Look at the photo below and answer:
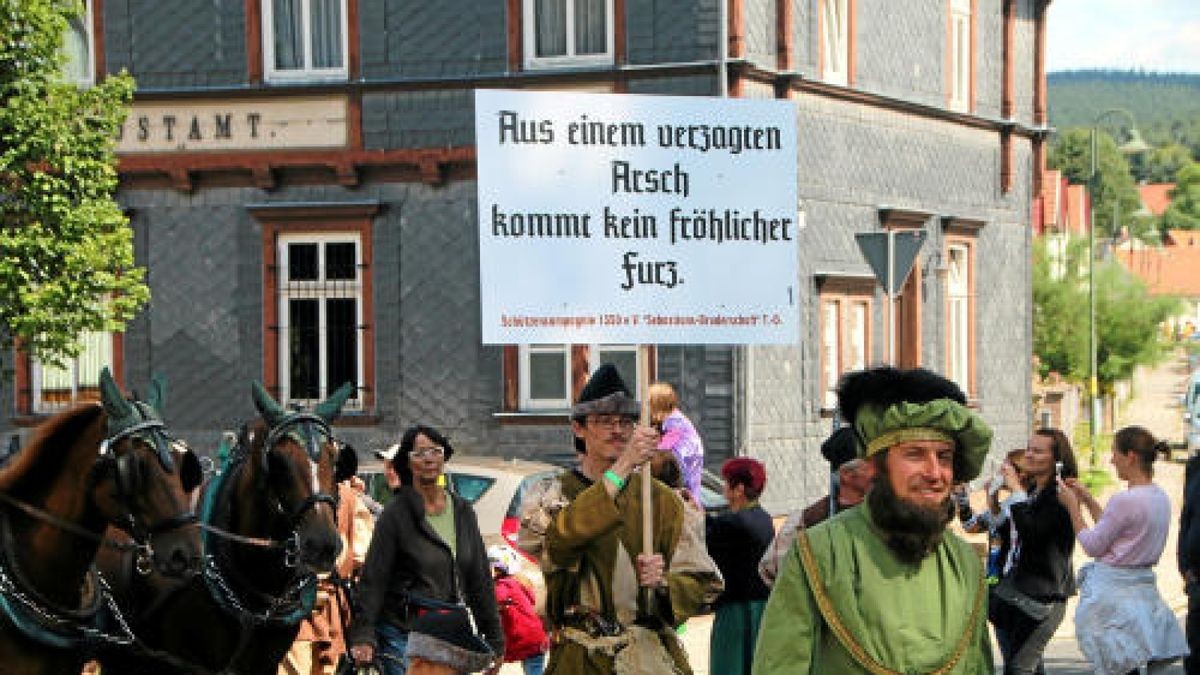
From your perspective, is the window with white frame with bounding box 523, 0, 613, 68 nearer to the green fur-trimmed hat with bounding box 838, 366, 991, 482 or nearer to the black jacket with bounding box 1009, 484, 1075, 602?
the black jacket with bounding box 1009, 484, 1075, 602

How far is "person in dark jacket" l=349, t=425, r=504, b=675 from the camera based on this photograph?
11.0 m

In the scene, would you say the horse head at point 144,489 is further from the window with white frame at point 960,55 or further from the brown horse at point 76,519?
the window with white frame at point 960,55

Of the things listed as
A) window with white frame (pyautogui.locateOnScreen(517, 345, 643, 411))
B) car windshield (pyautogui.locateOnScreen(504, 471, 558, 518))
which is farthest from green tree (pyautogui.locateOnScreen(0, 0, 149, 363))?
car windshield (pyautogui.locateOnScreen(504, 471, 558, 518))

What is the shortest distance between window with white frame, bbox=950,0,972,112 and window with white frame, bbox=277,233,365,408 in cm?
982

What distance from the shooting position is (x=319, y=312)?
28.0 meters

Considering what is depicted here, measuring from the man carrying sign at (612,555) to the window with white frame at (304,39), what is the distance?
63.5ft

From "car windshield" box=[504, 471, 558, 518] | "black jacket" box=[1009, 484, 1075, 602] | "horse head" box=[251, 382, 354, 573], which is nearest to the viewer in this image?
"horse head" box=[251, 382, 354, 573]

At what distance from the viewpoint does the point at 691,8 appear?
26.6m

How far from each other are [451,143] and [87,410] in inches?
679

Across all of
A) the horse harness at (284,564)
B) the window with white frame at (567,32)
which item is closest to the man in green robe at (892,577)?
the horse harness at (284,564)

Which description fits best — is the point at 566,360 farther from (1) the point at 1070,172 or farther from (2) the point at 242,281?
(1) the point at 1070,172

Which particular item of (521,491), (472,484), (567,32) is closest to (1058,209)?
(567,32)

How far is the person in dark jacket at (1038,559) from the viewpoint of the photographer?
554 inches

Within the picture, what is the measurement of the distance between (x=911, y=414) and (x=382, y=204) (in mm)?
21578
